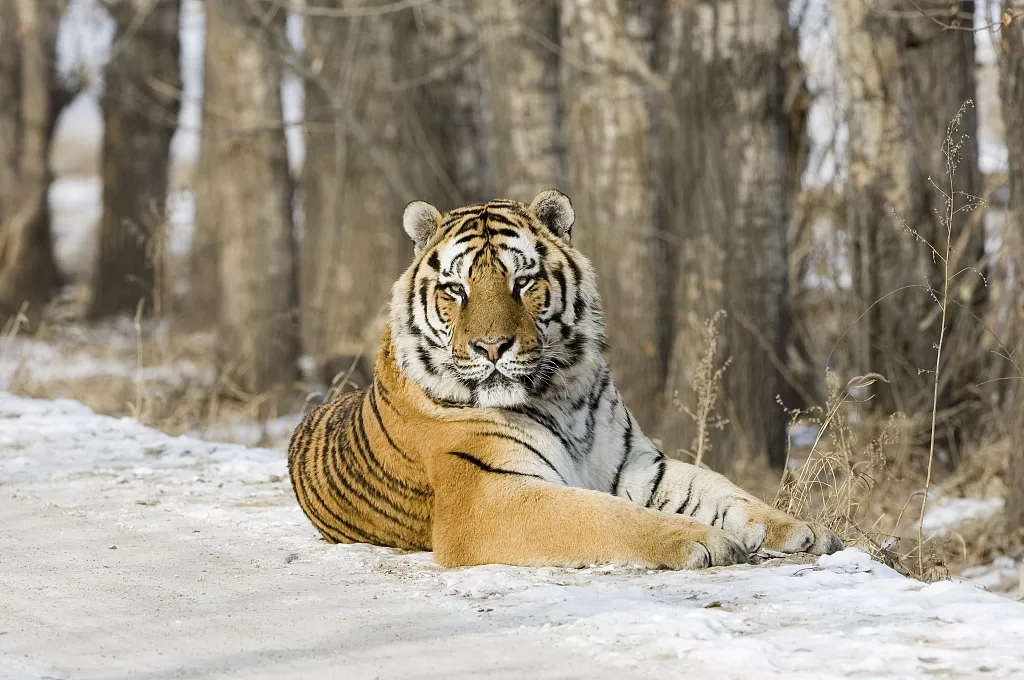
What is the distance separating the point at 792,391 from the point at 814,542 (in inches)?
223

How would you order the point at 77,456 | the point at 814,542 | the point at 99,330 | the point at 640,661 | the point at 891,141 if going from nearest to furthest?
the point at 640,661 → the point at 814,542 → the point at 77,456 → the point at 891,141 → the point at 99,330

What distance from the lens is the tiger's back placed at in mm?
4602

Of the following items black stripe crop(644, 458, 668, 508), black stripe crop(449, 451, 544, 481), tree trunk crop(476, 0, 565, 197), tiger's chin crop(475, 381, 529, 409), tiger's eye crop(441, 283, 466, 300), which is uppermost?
tree trunk crop(476, 0, 565, 197)

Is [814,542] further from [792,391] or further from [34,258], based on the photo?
[34,258]

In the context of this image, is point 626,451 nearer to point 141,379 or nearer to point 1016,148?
point 1016,148

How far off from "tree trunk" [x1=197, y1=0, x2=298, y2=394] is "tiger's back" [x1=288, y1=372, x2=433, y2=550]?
24.0 ft

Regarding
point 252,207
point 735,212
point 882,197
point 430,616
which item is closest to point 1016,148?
point 735,212

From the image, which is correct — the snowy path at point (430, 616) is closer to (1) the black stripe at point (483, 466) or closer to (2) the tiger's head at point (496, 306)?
(1) the black stripe at point (483, 466)

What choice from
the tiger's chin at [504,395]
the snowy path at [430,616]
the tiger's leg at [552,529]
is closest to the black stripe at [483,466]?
the tiger's leg at [552,529]

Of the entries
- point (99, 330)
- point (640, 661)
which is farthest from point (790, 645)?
point (99, 330)

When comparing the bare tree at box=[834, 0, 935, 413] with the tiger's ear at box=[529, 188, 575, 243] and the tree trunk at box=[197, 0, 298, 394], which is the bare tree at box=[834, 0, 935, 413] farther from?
the tree trunk at box=[197, 0, 298, 394]

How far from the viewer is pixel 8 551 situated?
4.71 meters

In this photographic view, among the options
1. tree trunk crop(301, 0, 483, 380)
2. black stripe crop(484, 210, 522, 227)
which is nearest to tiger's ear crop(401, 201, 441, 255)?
black stripe crop(484, 210, 522, 227)

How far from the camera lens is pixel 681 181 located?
841 centimetres
